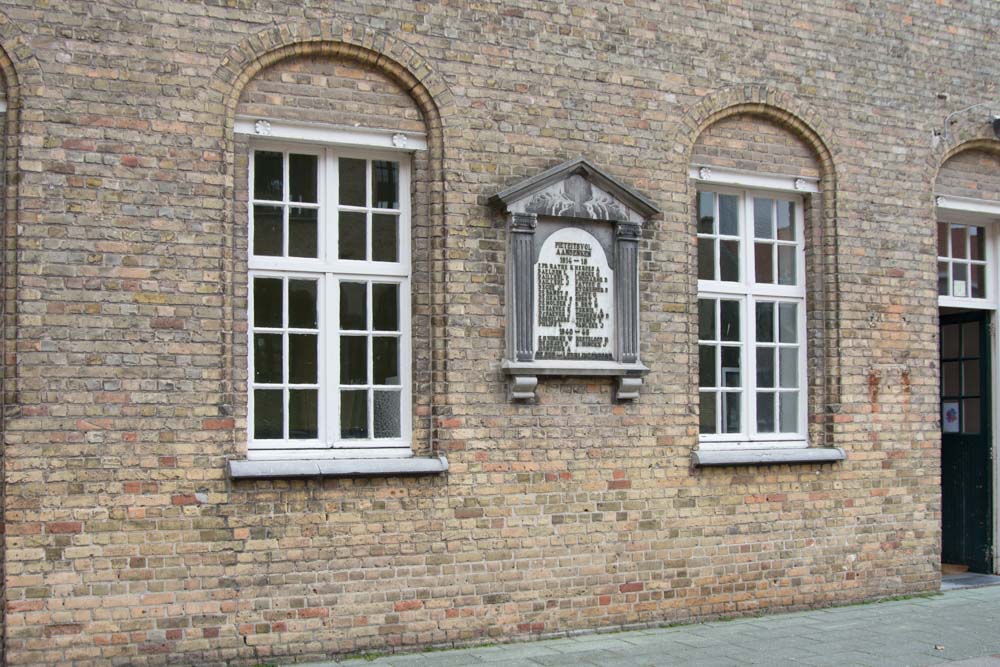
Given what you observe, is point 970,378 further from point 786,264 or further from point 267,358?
point 267,358

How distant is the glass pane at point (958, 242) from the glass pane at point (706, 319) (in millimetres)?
3265

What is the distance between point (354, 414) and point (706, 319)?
3.30 m

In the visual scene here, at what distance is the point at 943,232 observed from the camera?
11.3 meters

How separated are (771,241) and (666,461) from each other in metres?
2.40

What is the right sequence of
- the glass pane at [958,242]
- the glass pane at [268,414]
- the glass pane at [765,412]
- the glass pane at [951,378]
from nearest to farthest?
the glass pane at [268,414]
the glass pane at [765,412]
the glass pane at [958,242]
the glass pane at [951,378]

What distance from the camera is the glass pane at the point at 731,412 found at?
9742 mm

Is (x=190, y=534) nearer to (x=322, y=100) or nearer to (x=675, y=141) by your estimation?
(x=322, y=100)

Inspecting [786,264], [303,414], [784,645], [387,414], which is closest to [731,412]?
[786,264]

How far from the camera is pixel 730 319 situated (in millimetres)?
9852

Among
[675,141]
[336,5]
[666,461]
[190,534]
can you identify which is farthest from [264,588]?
[675,141]

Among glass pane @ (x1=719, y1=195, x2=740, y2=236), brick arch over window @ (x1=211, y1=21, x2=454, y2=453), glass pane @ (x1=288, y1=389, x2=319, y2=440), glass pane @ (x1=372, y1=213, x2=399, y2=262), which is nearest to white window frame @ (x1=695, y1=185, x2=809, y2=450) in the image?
glass pane @ (x1=719, y1=195, x2=740, y2=236)

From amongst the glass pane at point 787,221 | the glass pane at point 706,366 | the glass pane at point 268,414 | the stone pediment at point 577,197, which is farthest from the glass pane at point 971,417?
the glass pane at point 268,414

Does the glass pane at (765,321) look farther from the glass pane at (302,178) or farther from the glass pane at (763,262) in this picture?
the glass pane at (302,178)

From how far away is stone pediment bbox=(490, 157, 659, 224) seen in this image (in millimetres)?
8461
